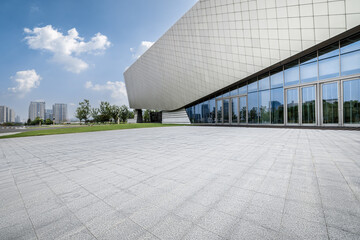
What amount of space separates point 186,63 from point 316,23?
15.5m

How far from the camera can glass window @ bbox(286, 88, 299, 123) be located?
15020 millimetres

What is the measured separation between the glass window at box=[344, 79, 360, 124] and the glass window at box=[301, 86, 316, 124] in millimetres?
2071

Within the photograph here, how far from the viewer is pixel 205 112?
84.5 ft

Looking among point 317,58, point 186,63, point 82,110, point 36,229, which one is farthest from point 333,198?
point 82,110

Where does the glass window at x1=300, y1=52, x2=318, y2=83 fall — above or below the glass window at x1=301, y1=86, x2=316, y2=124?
above

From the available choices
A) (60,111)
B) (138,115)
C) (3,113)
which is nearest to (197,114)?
(138,115)

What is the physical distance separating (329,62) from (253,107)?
750 cm

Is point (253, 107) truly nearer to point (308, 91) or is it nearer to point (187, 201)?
point (308, 91)

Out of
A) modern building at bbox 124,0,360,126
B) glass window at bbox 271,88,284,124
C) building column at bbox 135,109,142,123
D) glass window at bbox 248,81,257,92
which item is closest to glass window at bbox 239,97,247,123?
modern building at bbox 124,0,360,126

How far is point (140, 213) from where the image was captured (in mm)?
1883

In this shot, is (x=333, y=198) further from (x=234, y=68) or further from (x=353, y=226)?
(x=234, y=68)

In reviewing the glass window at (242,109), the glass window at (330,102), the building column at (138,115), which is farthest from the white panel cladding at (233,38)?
the building column at (138,115)

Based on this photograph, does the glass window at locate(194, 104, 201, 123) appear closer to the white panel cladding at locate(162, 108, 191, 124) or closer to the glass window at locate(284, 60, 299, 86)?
the white panel cladding at locate(162, 108, 191, 124)

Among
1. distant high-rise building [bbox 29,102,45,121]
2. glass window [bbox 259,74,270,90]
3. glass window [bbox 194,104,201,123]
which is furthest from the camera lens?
distant high-rise building [bbox 29,102,45,121]
